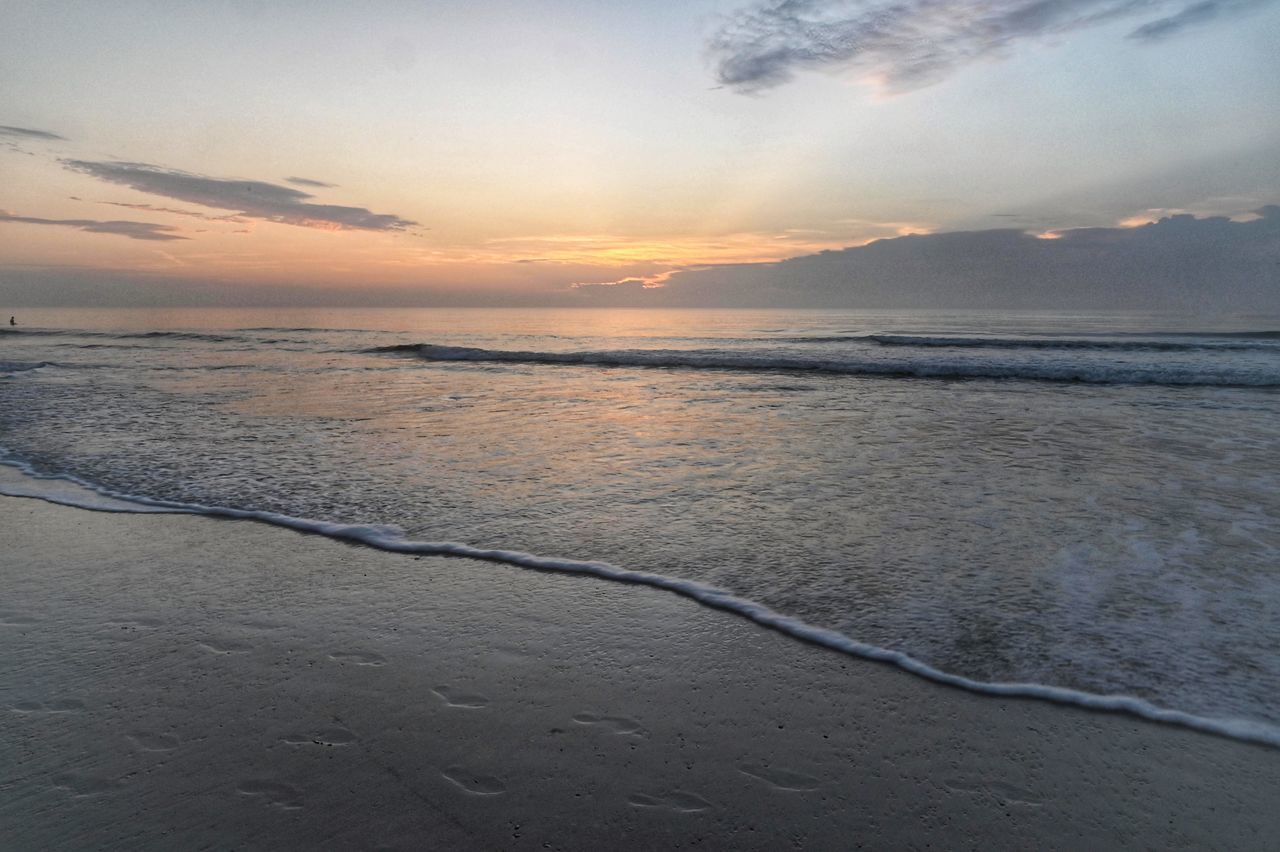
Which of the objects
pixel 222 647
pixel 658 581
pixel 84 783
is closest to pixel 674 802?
pixel 658 581

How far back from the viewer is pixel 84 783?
2785mm

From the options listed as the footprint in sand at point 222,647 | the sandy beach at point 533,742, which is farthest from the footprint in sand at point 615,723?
the footprint in sand at point 222,647

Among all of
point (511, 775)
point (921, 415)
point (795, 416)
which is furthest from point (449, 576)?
point (921, 415)

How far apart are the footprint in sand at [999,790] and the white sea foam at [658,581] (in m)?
0.79

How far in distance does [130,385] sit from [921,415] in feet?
66.1

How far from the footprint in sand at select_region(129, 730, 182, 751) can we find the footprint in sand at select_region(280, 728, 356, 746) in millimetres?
461

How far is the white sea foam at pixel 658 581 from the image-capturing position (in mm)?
3352

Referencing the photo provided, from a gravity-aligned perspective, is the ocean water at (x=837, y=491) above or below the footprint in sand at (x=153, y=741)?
above

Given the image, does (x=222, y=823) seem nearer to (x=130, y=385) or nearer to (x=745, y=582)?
(x=745, y=582)

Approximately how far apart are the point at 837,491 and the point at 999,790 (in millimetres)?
4804

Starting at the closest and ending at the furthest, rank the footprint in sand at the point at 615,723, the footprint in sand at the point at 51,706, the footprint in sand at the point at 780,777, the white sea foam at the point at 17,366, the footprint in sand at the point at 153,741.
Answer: the footprint in sand at the point at 780,777
the footprint in sand at the point at 153,741
the footprint in sand at the point at 615,723
the footprint in sand at the point at 51,706
the white sea foam at the point at 17,366

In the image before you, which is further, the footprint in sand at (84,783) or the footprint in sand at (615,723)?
the footprint in sand at (615,723)

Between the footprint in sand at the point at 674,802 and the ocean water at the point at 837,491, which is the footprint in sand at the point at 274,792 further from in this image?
the ocean water at the point at 837,491

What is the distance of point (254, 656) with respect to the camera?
388 centimetres
